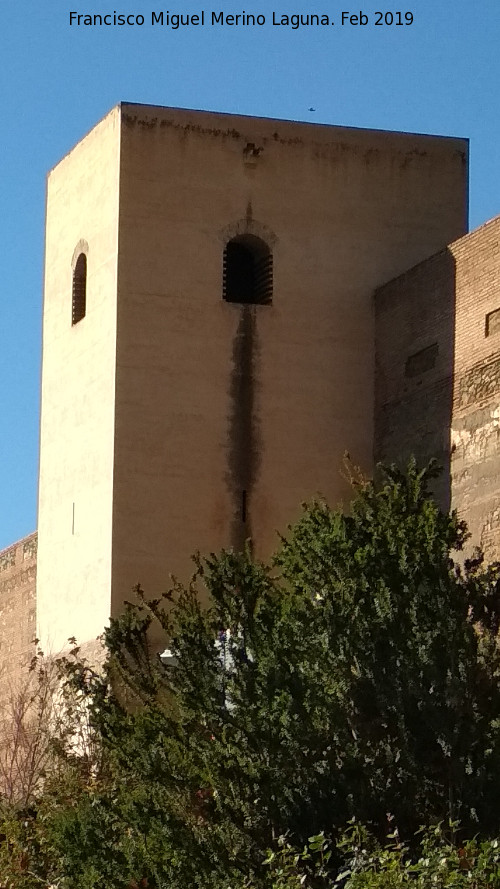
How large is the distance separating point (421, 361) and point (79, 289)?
148 inches

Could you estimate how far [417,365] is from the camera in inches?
673

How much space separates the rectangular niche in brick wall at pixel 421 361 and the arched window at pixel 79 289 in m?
3.44

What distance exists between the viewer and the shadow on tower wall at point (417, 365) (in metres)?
16.4

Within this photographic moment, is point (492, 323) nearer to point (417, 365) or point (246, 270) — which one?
point (417, 365)

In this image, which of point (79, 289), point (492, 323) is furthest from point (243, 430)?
point (492, 323)

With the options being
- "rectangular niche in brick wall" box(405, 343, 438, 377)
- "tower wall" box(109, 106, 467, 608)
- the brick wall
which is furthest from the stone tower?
"rectangular niche in brick wall" box(405, 343, 438, 377)

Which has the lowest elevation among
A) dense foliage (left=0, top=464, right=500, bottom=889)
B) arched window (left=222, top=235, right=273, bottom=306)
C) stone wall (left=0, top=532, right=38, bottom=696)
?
dense foliage (left=0, top=464, right=500, bottom=889)

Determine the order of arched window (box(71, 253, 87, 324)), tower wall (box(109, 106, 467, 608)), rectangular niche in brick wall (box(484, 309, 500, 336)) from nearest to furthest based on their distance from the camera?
rectangular niche in brick wall (box(484, 309, 500, 336)), tower wall (box(109, 106, 467, 608)), arched window (box(71, 253, 87, 324))

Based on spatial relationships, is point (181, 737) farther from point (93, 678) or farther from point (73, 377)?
point (73, 377)

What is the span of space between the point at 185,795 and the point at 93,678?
9.53 ft

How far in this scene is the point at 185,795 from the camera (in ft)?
40.3

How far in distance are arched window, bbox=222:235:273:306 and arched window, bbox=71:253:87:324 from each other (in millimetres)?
1454

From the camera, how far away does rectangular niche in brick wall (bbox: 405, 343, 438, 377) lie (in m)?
16.7

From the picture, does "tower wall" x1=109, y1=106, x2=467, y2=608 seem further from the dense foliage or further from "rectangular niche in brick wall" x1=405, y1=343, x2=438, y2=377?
the dense foliage
